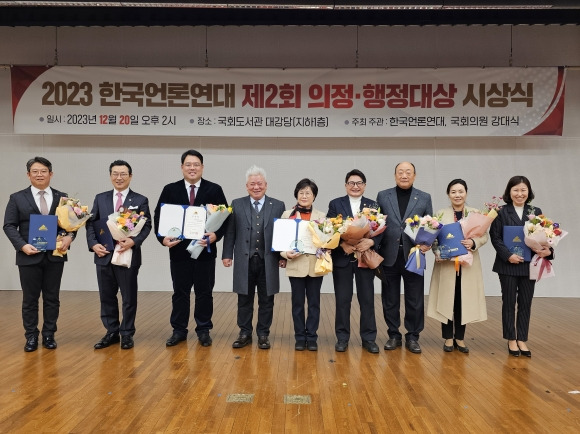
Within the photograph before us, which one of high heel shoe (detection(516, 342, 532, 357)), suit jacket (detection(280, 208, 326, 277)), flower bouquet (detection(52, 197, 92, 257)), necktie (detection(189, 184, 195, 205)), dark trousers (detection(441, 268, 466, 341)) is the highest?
necktie (detection(189, 184, 195, 205))

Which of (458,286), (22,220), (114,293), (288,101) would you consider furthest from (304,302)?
(288,101)

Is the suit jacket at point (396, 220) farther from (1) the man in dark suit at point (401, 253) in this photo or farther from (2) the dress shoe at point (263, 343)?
(2) the dress shoe at point (263, 343)

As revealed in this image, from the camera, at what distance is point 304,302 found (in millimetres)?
4605

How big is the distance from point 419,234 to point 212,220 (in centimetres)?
171

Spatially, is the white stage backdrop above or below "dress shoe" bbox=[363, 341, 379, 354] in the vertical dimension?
above

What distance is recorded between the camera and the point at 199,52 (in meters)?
8.20

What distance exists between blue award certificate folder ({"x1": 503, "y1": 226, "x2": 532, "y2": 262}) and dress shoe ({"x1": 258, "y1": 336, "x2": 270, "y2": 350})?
2.19 meters

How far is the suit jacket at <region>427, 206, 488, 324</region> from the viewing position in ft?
14.8

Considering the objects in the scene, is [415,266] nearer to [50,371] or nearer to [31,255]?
[50,371]

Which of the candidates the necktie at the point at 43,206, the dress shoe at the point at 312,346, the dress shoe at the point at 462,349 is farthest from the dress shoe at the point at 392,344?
the necktie at the point at 43,206

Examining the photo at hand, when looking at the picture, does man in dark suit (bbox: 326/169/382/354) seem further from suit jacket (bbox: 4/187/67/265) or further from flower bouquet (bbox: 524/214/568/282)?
suit jacket (bbox: 4/187/67/265)

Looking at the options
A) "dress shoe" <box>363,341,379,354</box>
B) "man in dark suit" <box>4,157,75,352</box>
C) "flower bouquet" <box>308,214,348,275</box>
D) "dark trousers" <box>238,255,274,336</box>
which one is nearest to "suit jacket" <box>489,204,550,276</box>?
"dress shoe" <box>363,341,379,354</box>

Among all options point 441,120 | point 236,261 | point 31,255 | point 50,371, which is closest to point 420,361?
point 236,261

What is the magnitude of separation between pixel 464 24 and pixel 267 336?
5.76 meters
